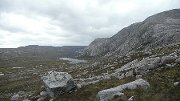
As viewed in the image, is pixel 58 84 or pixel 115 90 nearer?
pixel 115 90

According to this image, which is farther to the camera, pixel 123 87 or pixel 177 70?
pixel 177 70

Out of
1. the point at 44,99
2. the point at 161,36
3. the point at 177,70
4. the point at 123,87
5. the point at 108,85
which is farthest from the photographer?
the point at 161,36

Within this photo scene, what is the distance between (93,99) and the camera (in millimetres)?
26297

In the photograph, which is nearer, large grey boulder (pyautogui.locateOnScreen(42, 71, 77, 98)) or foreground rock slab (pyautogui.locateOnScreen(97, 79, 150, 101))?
foreground rock slab (pyautogui.locateOnScreen(97, 79, 150, 101))

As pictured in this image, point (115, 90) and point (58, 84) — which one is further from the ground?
point (115, 90)

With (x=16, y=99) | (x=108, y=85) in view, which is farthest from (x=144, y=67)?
(x=16, y=99)

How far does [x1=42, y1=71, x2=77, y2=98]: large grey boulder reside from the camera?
31.7 meters

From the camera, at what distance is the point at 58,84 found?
32062 millimetres

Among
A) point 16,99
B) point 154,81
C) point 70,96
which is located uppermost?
point 154,81

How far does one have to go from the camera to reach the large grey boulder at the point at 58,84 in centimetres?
3175

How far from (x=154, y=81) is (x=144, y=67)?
8996mm

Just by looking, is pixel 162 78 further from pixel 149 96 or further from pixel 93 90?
pixel 93 90

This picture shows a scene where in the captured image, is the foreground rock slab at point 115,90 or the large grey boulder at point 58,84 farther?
the large grey boulder at point 58,84

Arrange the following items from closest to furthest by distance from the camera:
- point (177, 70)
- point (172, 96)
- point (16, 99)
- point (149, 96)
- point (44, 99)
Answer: point (172, 96) → point (149, 96) → point (177, 70) → point (44, 99) → point (16, 99)
